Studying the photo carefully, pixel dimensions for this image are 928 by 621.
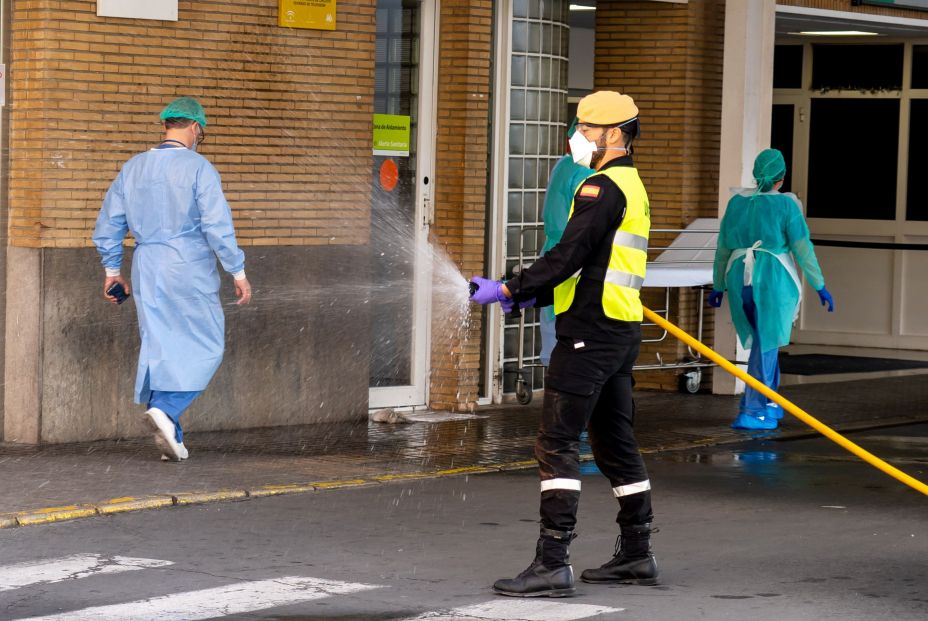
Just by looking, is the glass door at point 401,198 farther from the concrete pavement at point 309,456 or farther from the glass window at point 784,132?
the glass window at point 784,132

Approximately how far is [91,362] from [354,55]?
2792mm

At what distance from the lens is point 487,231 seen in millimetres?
13938

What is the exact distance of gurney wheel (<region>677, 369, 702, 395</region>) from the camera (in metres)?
15.2

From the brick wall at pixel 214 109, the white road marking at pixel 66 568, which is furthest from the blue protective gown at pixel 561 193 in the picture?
the white road marking at pixel 66 568

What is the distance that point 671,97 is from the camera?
15.1 meters

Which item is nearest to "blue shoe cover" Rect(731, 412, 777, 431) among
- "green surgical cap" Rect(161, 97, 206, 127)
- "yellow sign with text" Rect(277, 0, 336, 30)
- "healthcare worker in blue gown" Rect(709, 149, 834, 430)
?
"healthcare worker in blue gown" Rect(709, 149, 834, 430)

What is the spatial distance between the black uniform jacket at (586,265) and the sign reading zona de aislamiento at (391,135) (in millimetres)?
5941

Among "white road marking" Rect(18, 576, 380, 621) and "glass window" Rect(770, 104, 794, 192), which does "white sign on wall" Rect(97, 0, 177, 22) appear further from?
"glass window" Rect(770, 104, 794, 192)

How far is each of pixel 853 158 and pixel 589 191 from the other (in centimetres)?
1258

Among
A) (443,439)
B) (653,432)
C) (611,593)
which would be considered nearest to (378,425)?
(443,439)

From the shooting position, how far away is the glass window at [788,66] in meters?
Answer: 19.3

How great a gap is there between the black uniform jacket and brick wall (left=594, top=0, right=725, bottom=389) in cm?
789

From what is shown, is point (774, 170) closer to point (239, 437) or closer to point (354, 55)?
point (354, 55)

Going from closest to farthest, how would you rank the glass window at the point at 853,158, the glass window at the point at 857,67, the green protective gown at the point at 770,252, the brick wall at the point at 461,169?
the green protective gown at the point at 770,252
the brick wall at the point at 461,169
the glass window at the point at 857,67
the glass window at the point at 853,158
